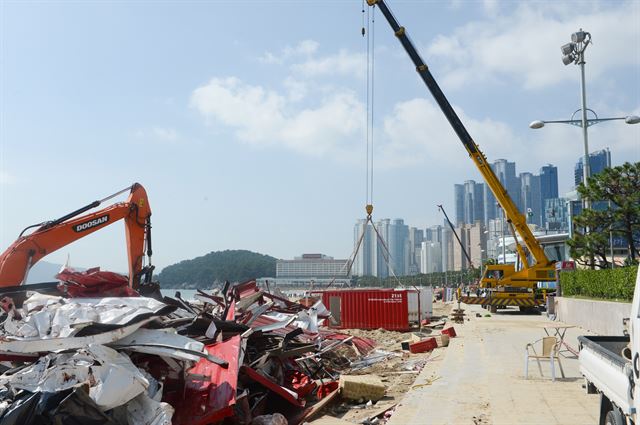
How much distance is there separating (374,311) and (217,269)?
426 feet

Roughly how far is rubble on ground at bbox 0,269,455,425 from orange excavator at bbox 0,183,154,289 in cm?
306

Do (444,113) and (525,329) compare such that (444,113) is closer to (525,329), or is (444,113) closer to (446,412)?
(525,329)

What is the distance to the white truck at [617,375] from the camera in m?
4.34

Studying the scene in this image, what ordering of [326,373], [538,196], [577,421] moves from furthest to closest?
[538,196], [326,373], [577,421]

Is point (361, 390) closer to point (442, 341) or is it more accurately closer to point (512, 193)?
point (442, 341)

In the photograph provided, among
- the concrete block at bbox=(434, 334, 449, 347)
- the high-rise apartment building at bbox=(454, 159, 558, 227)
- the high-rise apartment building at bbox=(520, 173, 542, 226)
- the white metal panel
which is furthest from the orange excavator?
the high-rise apartment building at bbox=(520, 173, 542, 226)

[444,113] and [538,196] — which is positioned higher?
[538,196]

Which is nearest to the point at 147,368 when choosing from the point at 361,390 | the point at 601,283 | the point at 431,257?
the point at 361,390

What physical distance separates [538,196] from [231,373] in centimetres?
17877

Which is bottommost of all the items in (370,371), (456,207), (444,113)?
(370,371)

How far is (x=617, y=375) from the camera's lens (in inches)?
194

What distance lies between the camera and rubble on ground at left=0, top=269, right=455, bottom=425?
20.7ft

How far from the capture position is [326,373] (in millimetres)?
12164

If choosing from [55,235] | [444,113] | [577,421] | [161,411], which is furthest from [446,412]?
[444,113]
